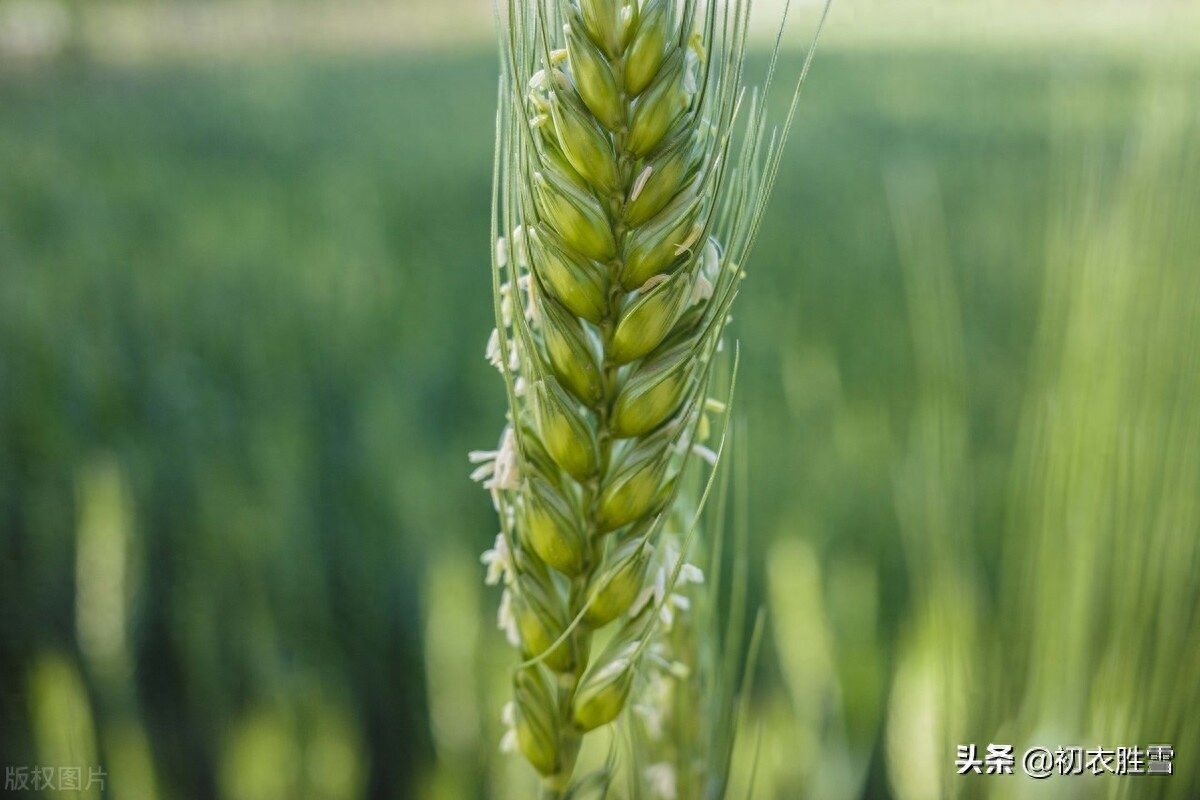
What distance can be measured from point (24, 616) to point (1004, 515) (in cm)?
90

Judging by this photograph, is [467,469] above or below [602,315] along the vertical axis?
below

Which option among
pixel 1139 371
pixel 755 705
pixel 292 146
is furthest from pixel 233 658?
pixel 292 146

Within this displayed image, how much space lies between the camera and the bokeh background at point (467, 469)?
0.49 m

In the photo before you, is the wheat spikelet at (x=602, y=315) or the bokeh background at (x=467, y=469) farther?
the bokeh background at (x=467, y=469)

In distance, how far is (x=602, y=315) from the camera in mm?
348

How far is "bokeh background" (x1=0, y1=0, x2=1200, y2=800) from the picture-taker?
485 mm

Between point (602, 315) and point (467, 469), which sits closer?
point (602, 315)

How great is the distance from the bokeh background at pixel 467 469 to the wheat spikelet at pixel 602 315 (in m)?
0.06

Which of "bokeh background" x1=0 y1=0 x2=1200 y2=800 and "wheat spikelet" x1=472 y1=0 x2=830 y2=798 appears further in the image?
"bokeh background" x1=0 y1=0 x2=1200 y2=800

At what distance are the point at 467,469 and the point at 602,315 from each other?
2.20 feet

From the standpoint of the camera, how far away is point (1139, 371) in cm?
49

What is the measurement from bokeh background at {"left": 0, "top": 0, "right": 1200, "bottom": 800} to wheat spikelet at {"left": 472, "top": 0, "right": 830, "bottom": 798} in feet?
0.20

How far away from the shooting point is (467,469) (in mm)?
996

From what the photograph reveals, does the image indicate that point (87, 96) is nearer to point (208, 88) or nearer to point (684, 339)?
point (208, 88)
